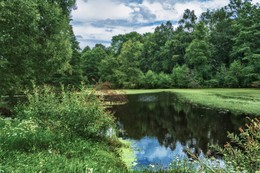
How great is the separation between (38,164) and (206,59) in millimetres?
51370

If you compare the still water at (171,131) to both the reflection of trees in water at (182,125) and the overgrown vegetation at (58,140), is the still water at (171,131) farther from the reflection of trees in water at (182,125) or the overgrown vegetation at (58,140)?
the overgrown vegetation at (58,140)

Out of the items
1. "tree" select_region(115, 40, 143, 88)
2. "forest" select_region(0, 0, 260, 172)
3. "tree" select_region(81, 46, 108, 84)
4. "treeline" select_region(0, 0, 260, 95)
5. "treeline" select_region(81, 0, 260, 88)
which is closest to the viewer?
"forest" select_region(0, 0, 260, 172)

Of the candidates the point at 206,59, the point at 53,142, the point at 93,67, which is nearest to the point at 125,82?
the point at 93,67

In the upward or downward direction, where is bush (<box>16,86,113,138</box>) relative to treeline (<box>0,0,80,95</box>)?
downward

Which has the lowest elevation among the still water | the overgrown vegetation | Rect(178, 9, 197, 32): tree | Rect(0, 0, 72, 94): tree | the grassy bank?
the still water

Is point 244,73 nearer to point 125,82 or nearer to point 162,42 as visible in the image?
point 125,82

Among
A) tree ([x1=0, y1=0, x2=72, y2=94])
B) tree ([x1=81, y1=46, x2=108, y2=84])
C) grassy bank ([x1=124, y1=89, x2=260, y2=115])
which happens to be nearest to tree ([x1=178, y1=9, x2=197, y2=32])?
tree ([x1=81, y1=46, x2=108, y2=84])

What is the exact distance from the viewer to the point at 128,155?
32.6ft

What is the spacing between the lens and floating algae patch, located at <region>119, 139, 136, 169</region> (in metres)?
8.93

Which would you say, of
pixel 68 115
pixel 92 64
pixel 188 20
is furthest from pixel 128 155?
pixel 188 20

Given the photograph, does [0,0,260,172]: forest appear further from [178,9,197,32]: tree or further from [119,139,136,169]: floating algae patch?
[178,9,197,32]: tree

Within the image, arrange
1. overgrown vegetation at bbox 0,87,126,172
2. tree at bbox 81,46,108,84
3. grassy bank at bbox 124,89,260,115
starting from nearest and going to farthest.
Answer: overgrown vegetation at bbox 0,87,126,172, grassy bank at bbox 124,89,260,115, tree at bbox 81,46,108,84

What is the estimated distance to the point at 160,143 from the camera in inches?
469

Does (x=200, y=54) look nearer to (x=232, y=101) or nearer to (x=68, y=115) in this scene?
(x=232, y=101)
